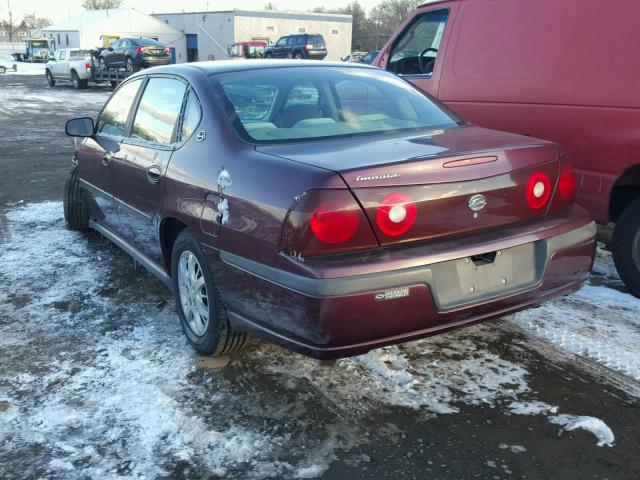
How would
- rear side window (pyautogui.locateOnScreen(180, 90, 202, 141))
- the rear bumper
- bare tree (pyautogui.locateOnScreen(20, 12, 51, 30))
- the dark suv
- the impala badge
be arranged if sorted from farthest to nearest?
1. bare tree (pyautogui.locateOnScreen(20, 12, 51, 30))
2. the dark suv
3. rear side window (pyautogui.locateOnScreen(180, 90, 202, 141))
4. the impala badge
5. the rear bumper

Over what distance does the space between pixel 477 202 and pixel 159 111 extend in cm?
A: 209

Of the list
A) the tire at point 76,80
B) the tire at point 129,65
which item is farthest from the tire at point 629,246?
the tire at point 76,80

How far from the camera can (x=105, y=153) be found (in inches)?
177

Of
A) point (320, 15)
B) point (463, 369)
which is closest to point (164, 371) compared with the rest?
point (463, 369)

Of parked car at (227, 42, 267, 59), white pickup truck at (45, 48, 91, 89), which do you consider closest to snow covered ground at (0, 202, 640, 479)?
white pickup truck at (45, 48, 91, 89)

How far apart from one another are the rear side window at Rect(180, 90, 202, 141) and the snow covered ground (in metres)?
1.18

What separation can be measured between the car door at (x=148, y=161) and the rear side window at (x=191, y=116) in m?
0.09

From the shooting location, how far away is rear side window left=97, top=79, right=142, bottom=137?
436 centimetres

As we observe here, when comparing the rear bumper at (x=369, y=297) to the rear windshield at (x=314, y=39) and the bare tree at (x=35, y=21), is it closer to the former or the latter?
the rear windshield at (x=314, y=39)

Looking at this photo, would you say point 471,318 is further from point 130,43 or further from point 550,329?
point 130,43

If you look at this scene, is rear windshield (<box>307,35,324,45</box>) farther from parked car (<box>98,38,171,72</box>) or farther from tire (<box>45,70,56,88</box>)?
tire (<box>45,70,56,88</box>)

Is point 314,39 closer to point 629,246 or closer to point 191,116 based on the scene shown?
point 629,246

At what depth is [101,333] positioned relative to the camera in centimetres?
372

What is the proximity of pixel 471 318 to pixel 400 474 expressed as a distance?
29.1 inches
